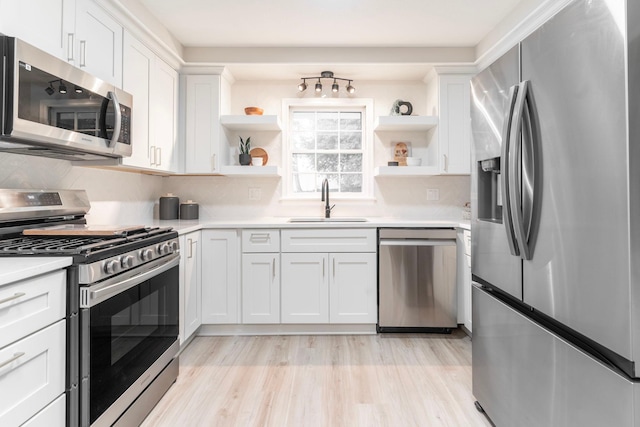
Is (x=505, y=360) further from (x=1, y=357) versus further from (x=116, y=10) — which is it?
(x=116, y=10)

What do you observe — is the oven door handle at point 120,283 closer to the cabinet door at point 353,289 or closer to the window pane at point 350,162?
the cabinet door at point 353,289

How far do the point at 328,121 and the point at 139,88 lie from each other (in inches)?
72.4

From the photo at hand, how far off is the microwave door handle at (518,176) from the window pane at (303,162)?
259 cm

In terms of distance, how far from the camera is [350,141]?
3852 mm

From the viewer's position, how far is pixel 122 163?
2334 mm

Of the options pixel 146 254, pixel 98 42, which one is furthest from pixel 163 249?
pixel 98 42

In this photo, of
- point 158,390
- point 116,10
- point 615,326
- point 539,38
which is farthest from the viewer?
point 116,10

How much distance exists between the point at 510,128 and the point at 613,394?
2.98ft

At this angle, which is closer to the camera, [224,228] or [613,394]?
[613,394]

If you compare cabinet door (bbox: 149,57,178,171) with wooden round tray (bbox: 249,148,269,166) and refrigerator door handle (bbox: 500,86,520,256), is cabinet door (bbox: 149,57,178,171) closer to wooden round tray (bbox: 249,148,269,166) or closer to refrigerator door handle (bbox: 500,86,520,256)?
wooden round tray (bbox: 249,148,269,166)

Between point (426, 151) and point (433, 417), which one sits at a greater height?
point (426, 151)

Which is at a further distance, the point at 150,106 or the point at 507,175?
the point at 150,106

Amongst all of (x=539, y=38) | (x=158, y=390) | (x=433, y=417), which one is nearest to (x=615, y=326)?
(x=539, y=38)

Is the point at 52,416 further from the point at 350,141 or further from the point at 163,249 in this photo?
the point at 350,141
